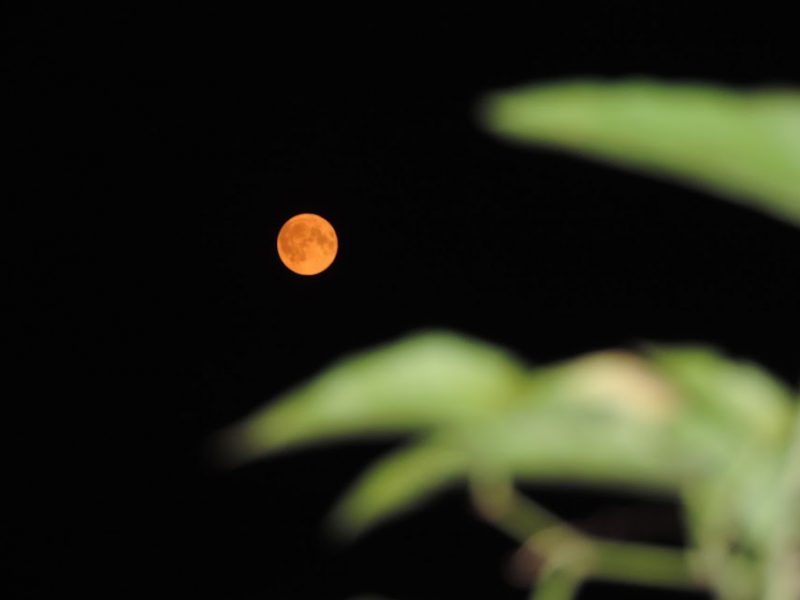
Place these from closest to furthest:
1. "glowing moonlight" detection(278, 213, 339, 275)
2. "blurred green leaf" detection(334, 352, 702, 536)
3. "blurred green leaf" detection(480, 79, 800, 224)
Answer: "blurred green leaf" detection(480, 79, 800, 224)
"blurred green leaf" detection(334, 352, 702, 536)
"glowing moonlight" detection(278, 213, 339, 275)

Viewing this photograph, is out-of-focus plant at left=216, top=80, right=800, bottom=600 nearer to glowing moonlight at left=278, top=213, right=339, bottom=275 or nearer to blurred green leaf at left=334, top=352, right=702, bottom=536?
blurred green leaf at left=334, top=352, right=702, bottom=536

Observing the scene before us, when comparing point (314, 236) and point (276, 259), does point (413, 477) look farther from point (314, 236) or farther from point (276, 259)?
point (276, 259)

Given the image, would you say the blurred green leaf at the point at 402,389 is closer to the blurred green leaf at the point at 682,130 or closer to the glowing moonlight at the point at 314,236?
Answer: the blurred green leaf at the point at 682,130

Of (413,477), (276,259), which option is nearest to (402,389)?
(413,477)

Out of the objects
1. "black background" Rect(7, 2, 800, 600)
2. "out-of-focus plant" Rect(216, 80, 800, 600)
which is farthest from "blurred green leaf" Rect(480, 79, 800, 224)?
"black background" Rect(7, 2, 800, 600)

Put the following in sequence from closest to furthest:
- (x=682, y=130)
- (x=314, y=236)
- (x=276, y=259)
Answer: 1. (x=682, y=130)
2. (x=314, y=236)
3. (x=276, y=259)

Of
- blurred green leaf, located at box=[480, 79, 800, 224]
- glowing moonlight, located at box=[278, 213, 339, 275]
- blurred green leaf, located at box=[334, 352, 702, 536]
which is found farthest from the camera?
glowing moonlight, located at box=[278, 213, 339, 275]
